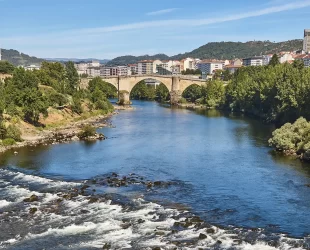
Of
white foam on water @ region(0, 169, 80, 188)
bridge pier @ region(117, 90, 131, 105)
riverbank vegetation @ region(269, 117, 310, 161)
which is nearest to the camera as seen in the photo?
white foam on water @ region(0, 169, 80, 188)

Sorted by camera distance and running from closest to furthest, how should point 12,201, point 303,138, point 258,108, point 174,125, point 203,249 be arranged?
point 203,249
point 12,201
point 303,138
point 174,125
point 258,108

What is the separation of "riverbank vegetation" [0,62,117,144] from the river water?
308 inches

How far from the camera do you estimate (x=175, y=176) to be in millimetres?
30562

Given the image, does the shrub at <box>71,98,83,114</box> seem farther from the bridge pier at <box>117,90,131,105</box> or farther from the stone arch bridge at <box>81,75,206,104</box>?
the stone arch bridge at <box>81,75,206,104</box>

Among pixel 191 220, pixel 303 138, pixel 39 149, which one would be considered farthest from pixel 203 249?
pixel 39 149

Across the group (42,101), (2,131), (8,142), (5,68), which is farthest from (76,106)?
(8,142)

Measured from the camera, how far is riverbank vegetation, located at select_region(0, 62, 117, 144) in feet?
155

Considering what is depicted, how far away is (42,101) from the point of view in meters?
50.6

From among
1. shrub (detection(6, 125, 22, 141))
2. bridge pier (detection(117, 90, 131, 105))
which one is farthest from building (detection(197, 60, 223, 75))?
shrub (detection(6, 125, 22, 141))

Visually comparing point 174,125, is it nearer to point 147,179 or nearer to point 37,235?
point 147,179

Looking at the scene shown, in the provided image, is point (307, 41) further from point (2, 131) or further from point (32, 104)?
point (2, 131)

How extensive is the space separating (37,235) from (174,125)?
1525 inches

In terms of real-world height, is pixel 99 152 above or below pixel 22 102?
below

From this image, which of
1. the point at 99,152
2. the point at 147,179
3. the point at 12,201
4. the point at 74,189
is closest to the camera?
the point at 12,201
